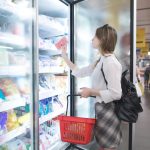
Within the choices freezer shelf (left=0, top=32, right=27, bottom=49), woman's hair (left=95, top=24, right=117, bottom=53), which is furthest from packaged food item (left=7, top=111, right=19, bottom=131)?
woman's hair (left=95, top=24, right=117, bottom=53)

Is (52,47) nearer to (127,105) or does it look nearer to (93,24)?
(93,24)

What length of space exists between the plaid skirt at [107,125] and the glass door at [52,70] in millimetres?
725

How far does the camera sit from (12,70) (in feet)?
6.28

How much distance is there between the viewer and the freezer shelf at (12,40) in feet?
6.07

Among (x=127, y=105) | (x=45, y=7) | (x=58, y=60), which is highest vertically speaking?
(x=45, y=7)

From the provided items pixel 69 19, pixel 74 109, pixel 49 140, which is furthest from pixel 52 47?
pixel 49 140

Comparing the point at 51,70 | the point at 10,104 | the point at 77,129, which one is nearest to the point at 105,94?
the point at 77,129

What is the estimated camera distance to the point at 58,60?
2850 millimetres

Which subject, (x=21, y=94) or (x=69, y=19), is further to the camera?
(x=69, y=19)

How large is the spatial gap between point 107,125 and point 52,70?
992 mm

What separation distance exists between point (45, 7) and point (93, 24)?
2.13 feet

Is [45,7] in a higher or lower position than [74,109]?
higher

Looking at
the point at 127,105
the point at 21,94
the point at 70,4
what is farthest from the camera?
the point at 70,4

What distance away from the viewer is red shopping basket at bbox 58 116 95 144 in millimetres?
1968
